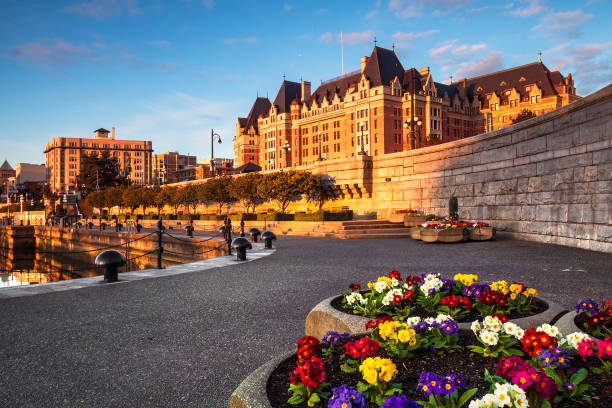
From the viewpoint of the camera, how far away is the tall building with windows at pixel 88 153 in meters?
161

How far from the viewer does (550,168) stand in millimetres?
15664

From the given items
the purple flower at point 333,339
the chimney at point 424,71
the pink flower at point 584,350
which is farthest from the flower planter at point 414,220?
the chimney at point 424,71

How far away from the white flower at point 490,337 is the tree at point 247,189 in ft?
120

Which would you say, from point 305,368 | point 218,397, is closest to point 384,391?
point 305,368

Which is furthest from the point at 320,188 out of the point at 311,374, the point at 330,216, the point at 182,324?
the point at 311,374

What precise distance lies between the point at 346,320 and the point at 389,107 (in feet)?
265

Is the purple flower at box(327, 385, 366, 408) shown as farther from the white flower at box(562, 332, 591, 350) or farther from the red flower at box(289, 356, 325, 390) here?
the white flower at box(562, 332, 591, 350)

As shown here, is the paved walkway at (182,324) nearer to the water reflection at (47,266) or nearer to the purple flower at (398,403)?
the purple flower at (398,403)

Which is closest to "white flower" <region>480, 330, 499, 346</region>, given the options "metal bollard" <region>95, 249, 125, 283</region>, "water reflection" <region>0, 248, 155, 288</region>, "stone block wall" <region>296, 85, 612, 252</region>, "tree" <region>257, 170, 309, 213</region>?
"metal bollard" <region>95, 249, 125, 283</region>

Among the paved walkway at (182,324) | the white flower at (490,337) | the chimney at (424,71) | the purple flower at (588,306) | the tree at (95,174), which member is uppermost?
the chimney at (424,71)

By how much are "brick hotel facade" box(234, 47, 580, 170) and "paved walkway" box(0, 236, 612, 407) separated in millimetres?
61327

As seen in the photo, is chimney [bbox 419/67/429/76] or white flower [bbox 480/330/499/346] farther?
chimney [bbox 419/67/429/76]

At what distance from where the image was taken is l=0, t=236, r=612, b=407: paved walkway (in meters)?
4.15

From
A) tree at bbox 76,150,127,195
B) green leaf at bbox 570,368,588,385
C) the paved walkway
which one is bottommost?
the paved walkway
